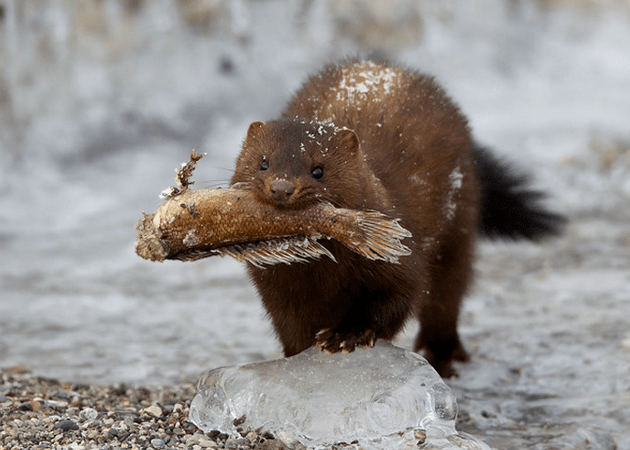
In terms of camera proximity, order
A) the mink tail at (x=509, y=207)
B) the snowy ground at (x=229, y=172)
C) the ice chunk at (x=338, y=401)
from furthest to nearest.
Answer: the mink tail at (x=509, y=207)
the snowy ground at (x=229, y=172)
the ice chunk at (x=338, y=401)

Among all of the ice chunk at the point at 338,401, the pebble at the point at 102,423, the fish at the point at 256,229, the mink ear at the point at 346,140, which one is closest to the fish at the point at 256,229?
the fish at the point at 256,229

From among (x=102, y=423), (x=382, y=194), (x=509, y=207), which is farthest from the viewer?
(x=509, y=207)

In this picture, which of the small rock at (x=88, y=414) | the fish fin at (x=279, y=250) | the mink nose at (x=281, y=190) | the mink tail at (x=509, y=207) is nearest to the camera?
the mink nose at (x=281, y=190)

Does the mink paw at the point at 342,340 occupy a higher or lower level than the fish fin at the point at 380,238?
lower

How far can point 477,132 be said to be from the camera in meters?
10.9

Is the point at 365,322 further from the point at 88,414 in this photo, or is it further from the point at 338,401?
the point at 88,414

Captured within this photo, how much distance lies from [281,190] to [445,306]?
223 centimetres

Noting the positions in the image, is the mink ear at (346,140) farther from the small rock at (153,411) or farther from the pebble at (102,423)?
the small rock at (153,411)

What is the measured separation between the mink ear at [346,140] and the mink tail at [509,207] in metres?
2.31

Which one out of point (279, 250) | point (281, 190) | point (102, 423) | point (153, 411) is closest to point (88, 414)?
point (102, 423)

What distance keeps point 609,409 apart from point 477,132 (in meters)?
6.55

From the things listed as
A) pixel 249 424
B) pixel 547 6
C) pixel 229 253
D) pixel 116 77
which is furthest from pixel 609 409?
pixel 547 6

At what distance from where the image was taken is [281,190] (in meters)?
3.51

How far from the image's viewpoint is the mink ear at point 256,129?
3932mm
